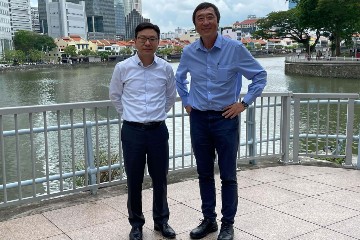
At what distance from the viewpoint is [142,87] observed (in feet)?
9.91

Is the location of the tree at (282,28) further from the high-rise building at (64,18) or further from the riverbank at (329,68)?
the high-rise building at (64,18)

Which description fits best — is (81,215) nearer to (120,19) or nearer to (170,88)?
(170,88)

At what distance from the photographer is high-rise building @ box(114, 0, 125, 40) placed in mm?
160125

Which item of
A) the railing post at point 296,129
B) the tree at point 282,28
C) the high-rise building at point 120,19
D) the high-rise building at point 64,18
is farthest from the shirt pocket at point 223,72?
the high-rise building at point 120,19

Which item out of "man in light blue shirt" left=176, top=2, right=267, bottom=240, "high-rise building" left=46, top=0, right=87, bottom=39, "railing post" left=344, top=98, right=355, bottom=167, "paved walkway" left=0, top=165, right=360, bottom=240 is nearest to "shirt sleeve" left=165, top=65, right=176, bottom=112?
"man in light blue shirt" left=176, top=2, right=267, bottom=240

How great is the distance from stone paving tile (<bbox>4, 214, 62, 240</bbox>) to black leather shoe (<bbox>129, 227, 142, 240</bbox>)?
25.5 inches

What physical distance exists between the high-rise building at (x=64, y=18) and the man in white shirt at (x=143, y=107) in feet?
473

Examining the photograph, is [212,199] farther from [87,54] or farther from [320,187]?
[87,54]

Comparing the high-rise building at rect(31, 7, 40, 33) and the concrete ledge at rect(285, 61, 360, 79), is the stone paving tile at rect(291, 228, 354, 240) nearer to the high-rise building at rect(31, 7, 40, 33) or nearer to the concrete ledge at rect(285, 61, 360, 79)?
the concrete ledge at rect(285, 61, 360, 79)

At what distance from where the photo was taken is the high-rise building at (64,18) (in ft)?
457

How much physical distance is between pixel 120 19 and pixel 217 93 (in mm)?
170553

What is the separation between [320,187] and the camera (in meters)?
4.58

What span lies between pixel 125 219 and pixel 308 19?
4409 cm

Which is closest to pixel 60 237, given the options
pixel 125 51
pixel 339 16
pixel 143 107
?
pixel 143 107
